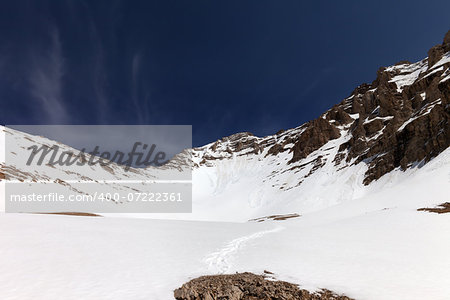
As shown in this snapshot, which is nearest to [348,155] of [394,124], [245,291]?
[394,124]

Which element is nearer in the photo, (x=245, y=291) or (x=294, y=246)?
(x=245, y=291)

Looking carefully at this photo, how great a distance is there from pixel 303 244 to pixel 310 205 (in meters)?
42.8

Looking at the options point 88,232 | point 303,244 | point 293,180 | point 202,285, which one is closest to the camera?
point 202,285

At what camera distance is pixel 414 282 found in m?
8.59

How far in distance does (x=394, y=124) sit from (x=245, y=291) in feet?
220

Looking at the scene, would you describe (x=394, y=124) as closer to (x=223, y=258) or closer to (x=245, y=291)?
(x=223, y=258)

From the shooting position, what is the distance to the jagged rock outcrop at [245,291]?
777 cm

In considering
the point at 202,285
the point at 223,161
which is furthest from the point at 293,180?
the point at 223,161

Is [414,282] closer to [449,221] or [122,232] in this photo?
[449,221]

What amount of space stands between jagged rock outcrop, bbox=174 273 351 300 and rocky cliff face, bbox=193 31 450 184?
45.9 meters

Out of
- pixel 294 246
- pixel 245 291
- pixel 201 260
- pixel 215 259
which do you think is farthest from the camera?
pixel 294 246

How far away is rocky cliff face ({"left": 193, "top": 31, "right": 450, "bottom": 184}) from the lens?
4378 centimetres

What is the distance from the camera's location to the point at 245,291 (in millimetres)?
8133

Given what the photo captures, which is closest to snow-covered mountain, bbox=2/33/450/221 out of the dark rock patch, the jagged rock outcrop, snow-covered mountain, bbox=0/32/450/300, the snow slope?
snow-covered mountain, bbox=0/32/450/300
